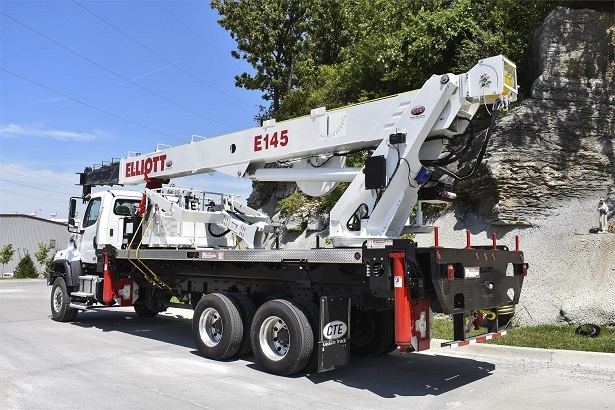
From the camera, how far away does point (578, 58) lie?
13852mm

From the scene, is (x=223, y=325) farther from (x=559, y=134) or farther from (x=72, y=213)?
(x=559, y=134)

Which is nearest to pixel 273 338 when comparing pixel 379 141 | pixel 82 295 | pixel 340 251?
pixel 340 251

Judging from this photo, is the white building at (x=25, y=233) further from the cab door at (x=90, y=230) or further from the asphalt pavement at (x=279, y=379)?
the asphalt pavement at (x=279, y=379)

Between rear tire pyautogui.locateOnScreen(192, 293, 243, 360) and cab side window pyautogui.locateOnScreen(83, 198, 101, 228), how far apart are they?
15.0 feet

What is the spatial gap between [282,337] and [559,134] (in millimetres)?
9611

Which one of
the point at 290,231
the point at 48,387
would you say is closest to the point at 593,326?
the point at 48,387

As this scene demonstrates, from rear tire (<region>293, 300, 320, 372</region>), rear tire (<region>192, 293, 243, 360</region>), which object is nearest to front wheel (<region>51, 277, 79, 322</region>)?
rear tire (<region>192, 293, 243, 360</region>)

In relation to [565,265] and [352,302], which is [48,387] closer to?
[352,302]

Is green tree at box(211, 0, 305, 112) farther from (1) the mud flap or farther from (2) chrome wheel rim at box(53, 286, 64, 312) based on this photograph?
(1) the mud flap

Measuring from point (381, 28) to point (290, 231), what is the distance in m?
7.81

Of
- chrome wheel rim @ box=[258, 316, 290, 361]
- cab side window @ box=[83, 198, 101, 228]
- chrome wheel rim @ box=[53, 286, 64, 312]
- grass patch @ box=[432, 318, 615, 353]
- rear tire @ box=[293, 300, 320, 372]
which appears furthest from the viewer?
chrome wheel rim @ box=[53, 286, 64, 312]

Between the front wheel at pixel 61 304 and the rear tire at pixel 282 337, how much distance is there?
6.33 m

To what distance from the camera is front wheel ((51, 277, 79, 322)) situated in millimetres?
11961

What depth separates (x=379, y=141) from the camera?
7.50 meters
